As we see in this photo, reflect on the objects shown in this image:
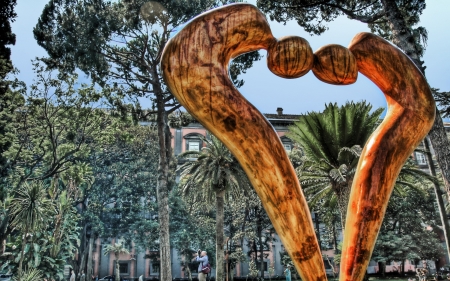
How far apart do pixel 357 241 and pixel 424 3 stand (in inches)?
453

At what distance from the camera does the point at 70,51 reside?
14.2 meters

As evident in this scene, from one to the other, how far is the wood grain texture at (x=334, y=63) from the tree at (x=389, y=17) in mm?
7873

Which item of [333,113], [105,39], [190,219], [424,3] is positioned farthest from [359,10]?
[190,219]

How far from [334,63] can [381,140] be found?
284 millimetres

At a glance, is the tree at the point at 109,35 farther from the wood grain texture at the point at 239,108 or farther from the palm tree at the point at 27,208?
the wood grain texture at the point at 239,108

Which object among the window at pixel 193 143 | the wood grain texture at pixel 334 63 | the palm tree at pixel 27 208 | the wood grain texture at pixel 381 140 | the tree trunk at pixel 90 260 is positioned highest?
the window at pixel 193 143

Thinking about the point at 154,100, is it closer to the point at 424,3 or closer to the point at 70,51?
the point at 70,51

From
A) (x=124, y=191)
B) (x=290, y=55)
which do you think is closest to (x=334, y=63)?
(x=290, y=55)


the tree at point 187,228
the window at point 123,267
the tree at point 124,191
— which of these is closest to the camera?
the tree at point 124,191

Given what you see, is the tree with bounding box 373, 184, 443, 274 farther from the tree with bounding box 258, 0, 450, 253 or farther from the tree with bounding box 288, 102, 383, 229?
the tree with bounding box 258, 0, 450, 253

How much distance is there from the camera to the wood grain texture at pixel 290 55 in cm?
103

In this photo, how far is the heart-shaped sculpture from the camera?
37.4 inches

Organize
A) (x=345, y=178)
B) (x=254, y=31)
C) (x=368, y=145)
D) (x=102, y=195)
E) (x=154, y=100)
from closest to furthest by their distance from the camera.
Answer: (x=254, y=31)
(x=368, y=145)
(x=345, y=178)
(x=154, y=100)
(x=102, y=195)

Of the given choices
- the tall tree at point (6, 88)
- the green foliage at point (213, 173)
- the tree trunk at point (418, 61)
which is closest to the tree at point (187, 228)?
the green foliage at point (213, 173)
